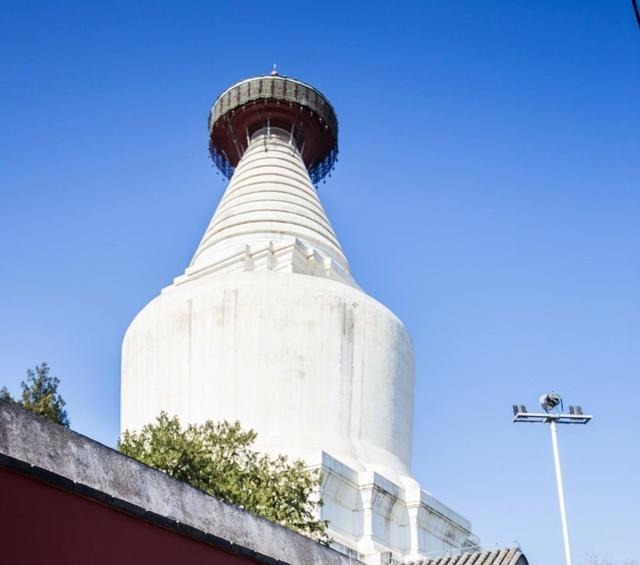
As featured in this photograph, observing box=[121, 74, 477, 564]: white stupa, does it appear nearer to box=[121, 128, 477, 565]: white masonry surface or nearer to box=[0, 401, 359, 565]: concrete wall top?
box=[121, 128, 477, 565]: white masonry surface

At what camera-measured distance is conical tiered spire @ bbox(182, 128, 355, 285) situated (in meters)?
24.7

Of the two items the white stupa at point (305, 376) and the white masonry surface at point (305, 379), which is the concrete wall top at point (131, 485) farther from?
the white masonry surface at point (305, 379)

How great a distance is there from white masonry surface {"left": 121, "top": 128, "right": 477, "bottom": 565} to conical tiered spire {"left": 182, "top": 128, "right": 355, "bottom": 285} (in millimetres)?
89

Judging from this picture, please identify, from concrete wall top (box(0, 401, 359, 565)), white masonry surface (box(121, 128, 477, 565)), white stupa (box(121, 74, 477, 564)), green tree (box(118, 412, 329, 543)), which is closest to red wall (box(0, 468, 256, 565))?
concrete wall top (box(0, 401, 359, 565))

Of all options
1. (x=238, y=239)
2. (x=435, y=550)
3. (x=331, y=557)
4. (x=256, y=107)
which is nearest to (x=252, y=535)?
(x=331, y=557)

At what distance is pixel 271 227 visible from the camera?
2608 cm

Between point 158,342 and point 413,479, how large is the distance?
645cm

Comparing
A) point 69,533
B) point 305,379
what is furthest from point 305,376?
point 69,533

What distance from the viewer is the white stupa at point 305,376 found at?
20.6 metres

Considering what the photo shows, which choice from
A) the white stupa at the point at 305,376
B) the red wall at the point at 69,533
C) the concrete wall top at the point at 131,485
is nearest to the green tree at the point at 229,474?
the white stupa at the point at 305,376

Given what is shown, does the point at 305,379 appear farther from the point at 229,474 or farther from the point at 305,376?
the point at 229,474

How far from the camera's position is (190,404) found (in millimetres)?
21672

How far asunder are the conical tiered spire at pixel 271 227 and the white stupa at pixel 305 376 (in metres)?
0.06

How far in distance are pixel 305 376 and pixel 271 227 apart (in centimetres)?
551
